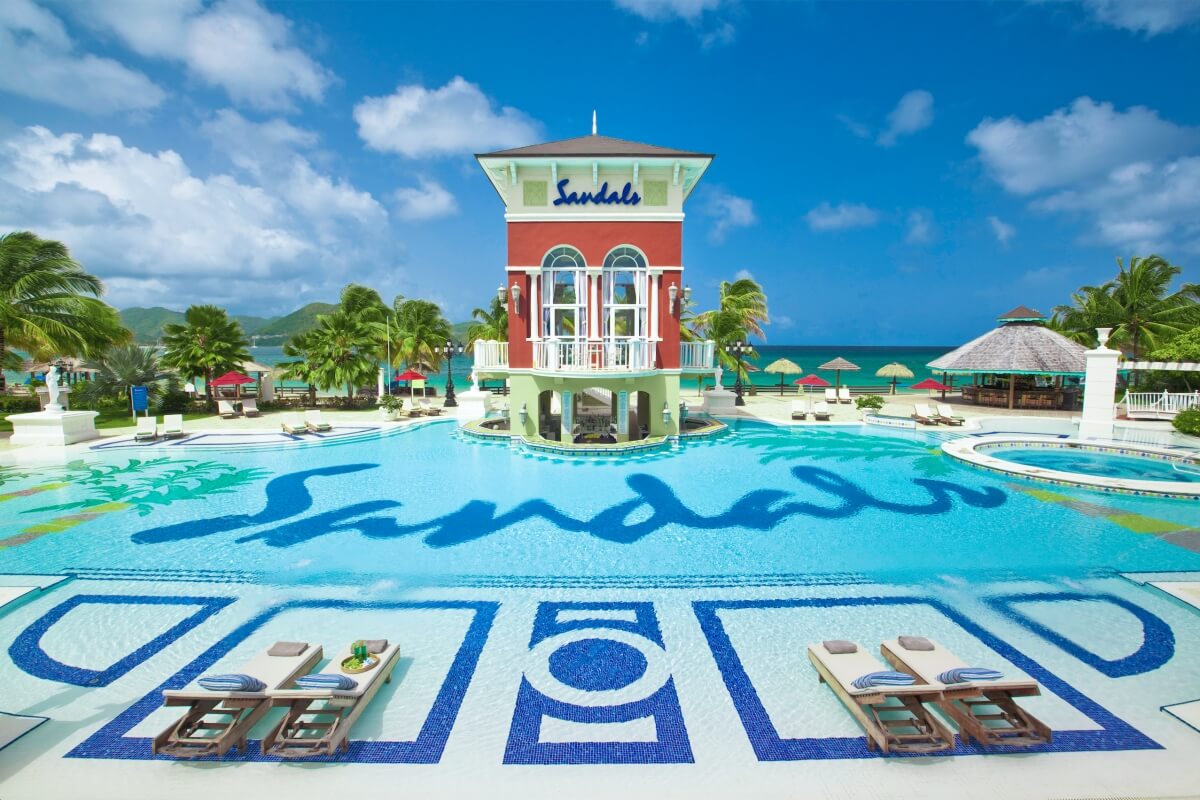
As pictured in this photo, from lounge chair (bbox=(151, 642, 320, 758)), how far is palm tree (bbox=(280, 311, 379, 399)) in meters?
24.7

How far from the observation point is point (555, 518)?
11812 mm

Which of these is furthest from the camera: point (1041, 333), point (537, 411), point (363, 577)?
point (1041, 333)

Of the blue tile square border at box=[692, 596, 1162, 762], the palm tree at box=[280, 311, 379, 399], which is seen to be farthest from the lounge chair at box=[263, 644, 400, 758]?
the palm tree at box=[280, 311, 379, 399]

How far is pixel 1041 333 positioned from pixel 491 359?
29.9 m

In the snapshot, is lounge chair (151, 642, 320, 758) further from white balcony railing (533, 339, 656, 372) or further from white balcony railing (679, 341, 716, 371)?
white balcony railing (679, 341, 716, 371)

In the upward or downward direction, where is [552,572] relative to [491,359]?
downward

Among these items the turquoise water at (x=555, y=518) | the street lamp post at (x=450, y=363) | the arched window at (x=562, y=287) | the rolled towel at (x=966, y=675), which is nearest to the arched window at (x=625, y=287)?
the arched window at (x=562, y=287)

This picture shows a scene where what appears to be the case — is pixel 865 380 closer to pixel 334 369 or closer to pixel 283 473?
pixel 334 369

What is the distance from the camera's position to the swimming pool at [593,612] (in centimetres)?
487

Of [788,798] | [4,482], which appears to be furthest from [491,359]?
[788,798]

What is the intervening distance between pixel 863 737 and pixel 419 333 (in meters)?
34.6

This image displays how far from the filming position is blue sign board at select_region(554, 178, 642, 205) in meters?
18.4

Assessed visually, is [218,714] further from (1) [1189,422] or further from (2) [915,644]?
(1) [1189,422]

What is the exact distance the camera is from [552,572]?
905cm
